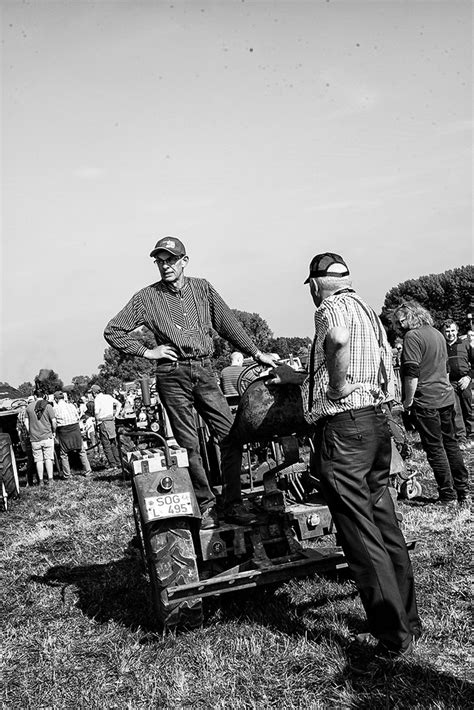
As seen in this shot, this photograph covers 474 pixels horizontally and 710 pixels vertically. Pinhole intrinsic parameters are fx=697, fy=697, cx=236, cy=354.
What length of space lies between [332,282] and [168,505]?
1.61 metres

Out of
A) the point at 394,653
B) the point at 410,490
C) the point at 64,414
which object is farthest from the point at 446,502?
the point at 64,414

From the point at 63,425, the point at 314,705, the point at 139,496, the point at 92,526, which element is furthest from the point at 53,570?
the point at 63,425

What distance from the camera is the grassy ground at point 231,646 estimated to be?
3.28 meters

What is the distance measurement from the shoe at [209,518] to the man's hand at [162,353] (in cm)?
106

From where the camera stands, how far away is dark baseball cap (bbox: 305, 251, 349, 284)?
3.80 meters

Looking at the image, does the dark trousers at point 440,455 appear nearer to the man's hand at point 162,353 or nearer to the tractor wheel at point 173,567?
the man's hand at point 162,353

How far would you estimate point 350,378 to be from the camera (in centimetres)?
361

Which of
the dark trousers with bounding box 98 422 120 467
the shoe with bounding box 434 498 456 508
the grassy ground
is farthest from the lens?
the dark trousers with bounding box 98 422 120 467

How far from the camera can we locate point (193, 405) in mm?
4945

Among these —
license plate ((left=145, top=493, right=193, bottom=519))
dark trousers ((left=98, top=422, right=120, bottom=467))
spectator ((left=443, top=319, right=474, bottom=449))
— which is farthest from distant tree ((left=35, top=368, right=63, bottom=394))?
license plate ((left=145, top=493, right=193, bottom=519))

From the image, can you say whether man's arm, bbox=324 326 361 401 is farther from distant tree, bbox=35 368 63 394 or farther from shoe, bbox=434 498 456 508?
distant tree, bbox=35 368 63 394

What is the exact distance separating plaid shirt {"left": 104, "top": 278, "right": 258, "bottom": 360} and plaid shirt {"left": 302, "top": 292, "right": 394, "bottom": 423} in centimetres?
137

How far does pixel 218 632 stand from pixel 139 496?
3.03 feet

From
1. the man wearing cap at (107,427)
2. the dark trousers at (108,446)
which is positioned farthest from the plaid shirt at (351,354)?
the dark trousers at (108,446)
